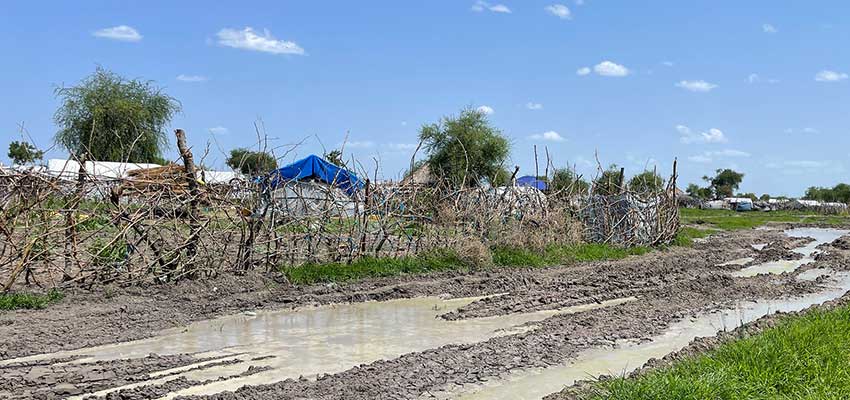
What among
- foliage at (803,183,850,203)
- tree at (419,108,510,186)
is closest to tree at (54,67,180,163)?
tree at (419,108,510,186)

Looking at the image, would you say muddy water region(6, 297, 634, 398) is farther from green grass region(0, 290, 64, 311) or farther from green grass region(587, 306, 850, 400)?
green grass region(587, 306, 850, 400)

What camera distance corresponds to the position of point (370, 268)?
1295cm

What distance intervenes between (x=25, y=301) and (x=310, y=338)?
3.90 m

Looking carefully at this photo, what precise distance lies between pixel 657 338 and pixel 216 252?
263 inches

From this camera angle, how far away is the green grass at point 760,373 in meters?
5.17

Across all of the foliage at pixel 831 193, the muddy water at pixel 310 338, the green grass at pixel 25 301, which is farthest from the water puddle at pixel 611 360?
the foliage at pixel 831 193

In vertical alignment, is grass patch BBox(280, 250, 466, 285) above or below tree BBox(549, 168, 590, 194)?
below

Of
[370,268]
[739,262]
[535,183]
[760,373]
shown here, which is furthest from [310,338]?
[739,262]

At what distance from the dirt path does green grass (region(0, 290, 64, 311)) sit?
21 cm

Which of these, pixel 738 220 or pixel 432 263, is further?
pixel 738 220

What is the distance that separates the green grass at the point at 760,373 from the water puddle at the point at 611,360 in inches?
32.1

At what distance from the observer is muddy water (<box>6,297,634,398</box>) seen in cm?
689

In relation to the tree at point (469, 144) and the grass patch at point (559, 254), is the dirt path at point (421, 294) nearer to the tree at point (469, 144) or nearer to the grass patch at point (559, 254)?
the grass patch at point (559, 254)

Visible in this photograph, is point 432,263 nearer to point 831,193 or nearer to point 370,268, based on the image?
point 370,268
